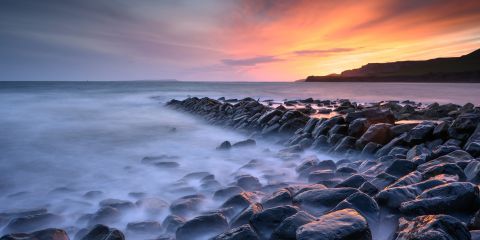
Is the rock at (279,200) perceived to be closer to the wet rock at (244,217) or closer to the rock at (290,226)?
the wet rock at (244,217)

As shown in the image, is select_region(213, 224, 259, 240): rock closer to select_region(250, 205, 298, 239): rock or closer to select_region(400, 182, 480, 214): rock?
select_region(250, 205, 298, 239): rock

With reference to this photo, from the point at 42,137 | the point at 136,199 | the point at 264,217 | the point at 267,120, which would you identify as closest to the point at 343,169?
the point at 264,217

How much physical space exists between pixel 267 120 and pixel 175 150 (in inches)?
119

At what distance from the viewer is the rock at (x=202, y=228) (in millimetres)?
3127

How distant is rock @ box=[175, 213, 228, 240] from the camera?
313 centimetres

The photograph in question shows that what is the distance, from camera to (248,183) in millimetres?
4738

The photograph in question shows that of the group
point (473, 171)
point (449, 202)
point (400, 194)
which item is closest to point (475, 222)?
point (449, 202)

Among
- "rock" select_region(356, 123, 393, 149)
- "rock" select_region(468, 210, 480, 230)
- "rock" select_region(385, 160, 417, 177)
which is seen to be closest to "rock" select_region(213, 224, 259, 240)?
"rock" select_region(468, 210, 480, 230)

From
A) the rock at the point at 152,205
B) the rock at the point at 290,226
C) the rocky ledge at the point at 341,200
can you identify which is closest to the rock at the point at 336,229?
the rocky ledge at the point at 341,200

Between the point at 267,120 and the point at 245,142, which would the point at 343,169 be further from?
the point at 267,120

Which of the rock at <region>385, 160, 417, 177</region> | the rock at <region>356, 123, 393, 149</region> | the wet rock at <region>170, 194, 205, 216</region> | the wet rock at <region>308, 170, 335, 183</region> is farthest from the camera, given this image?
the rock at <region>356, 123, 393, 149</region>

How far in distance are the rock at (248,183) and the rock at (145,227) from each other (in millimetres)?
1503

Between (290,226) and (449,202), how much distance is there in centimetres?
135

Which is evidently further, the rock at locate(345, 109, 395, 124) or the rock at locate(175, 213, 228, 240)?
the rock at locate(345, 109, 395, 124)
